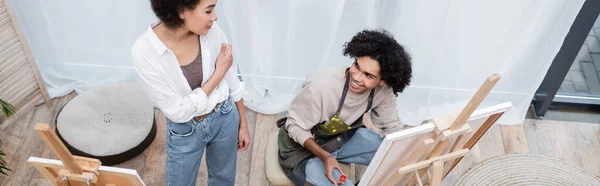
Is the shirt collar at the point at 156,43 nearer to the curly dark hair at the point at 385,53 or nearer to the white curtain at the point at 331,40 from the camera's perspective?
the curly dark hair at the point at 385,53

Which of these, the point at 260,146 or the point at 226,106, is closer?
the point at 226,106

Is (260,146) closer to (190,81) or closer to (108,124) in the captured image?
(108,124)

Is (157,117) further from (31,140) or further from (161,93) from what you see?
(161,93)

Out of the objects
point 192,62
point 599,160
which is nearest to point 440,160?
point 192,62

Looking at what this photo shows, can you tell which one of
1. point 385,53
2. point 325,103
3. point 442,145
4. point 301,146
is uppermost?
point 385,53

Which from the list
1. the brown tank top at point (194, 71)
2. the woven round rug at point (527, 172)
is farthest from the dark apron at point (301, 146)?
the brown tank top at point (194, 71)


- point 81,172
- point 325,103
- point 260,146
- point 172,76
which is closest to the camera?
point 81,172

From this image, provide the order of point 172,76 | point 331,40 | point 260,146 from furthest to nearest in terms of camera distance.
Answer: point 260,146 < point 331,40 < point 172,76

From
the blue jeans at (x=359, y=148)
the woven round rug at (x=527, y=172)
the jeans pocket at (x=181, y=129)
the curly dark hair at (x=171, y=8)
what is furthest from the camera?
the blue jeans at (x=359, y=148)

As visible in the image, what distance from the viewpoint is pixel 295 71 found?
8.47ft

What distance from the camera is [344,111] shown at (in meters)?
1.97

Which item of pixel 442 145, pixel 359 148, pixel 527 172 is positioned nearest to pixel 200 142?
pixel 359 148

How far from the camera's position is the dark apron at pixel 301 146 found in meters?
2.04

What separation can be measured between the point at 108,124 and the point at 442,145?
4.73 feet
